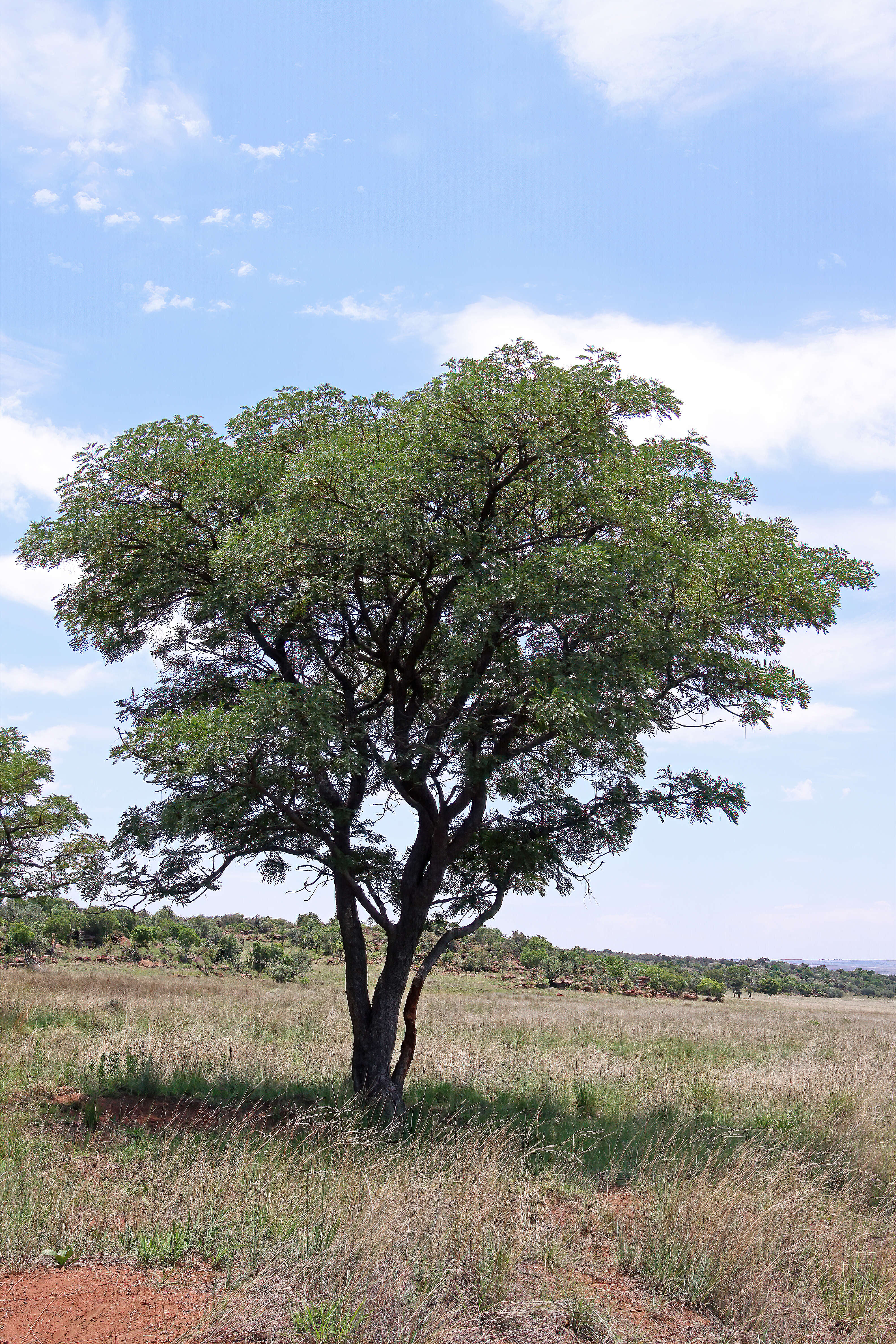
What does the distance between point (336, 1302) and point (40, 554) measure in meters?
9.53

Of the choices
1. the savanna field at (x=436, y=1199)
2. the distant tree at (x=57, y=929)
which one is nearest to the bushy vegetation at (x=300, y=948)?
the distant tree at (x=57, y=929)

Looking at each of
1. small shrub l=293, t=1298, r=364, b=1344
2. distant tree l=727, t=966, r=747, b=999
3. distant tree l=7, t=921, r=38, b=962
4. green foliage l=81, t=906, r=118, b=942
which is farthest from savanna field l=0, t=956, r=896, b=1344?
distant tree l=727, t=966, r=747, b=999

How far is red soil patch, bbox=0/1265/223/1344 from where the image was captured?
164 inches

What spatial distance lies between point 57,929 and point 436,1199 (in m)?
41.2

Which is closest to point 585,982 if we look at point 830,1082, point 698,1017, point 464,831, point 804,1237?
point 698,1017

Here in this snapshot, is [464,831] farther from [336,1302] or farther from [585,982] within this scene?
[585,982]

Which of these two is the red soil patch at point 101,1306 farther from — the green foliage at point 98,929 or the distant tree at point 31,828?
the green foliage at point 98,929

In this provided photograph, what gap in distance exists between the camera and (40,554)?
11.1m

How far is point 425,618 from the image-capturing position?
38.8 feet

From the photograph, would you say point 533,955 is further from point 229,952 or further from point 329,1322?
point 329,1322

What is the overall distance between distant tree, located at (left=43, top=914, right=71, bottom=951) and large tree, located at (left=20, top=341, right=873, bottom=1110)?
1348 inches

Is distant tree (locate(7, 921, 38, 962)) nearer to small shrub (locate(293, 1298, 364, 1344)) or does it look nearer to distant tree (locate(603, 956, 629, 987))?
distant tree (locate(603, 956, 629, 987))

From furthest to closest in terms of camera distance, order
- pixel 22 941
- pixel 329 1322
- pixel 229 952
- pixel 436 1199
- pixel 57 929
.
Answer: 1. pixel 229 952
2. pixel 57 929
3. pixel 22 941
4. pixel 436 1199
5. pixel 329 1322

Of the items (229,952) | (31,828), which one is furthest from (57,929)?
(31,828)
